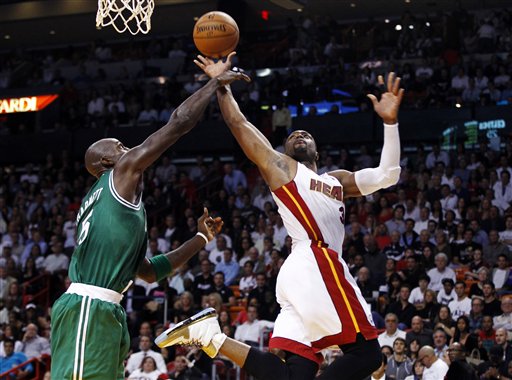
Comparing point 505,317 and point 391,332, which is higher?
point 505,317

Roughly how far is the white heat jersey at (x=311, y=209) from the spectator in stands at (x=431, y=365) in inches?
227

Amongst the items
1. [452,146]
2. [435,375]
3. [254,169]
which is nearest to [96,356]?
[435,375]

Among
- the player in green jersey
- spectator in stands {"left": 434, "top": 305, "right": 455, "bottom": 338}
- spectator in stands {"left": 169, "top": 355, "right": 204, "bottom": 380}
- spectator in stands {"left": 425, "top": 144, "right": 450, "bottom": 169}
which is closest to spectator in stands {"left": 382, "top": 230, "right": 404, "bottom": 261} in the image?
spectator in stands {"left": 434, "top": 305, "right": 455, "bottom": 338}

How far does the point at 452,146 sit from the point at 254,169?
5131 millimetres

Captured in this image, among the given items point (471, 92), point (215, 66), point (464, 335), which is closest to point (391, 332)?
point (464, 335)

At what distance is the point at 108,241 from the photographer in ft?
20.7

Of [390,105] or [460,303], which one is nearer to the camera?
[390,105]

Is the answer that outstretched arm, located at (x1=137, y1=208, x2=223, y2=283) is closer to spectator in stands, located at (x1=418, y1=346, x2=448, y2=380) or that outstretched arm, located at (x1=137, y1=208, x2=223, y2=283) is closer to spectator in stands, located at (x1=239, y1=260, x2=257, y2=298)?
spectator in stands, located at (x1=418, y1=346, x2=448, y2=380)

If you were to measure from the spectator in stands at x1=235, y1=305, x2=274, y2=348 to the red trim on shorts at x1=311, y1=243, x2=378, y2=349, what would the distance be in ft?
26.1

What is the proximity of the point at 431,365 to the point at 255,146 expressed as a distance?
6303mm

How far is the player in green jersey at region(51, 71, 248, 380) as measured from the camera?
6188 millimetres

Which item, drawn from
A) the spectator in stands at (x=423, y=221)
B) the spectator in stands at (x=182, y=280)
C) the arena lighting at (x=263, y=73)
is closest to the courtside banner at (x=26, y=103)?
the arena lighting at (x=263, y=73)

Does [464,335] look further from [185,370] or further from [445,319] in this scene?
[185,370]

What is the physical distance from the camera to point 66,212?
2216 cm
